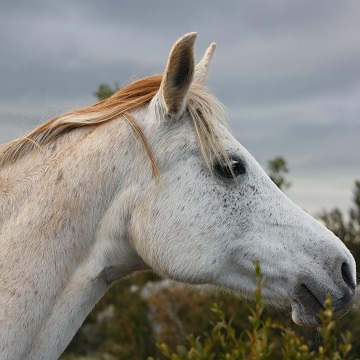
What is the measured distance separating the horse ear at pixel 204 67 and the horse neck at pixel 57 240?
661 millimetres

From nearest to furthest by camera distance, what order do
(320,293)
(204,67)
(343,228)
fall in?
(320,293) < (204,67) < (343,228)

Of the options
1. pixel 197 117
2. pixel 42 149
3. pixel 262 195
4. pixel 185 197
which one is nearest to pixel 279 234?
pixel 262 195

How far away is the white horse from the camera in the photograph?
3.49m

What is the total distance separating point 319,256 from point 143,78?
57.6 inches

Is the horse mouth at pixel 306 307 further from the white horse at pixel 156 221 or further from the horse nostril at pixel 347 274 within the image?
the horse nostril at pixel 347 274

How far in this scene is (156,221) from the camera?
3576 mm

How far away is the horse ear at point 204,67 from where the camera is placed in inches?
163

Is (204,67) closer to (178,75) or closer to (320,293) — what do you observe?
(178,75)

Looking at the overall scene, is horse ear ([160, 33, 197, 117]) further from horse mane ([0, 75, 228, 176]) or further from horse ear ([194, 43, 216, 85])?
horse ear ([194, 43, 216, 85])

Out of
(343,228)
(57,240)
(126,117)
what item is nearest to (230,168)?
(126,117)

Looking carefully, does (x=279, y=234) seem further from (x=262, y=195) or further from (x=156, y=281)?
(x=156, y=281)

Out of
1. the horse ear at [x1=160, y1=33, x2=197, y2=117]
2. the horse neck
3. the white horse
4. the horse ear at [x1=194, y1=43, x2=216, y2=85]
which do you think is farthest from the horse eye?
the horse ear at [x1=194, y1=43, x2=216, y2=85]

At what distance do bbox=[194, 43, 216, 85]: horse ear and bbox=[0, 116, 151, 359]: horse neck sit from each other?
661 millimetres

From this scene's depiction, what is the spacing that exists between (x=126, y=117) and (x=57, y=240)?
2.57 feet
